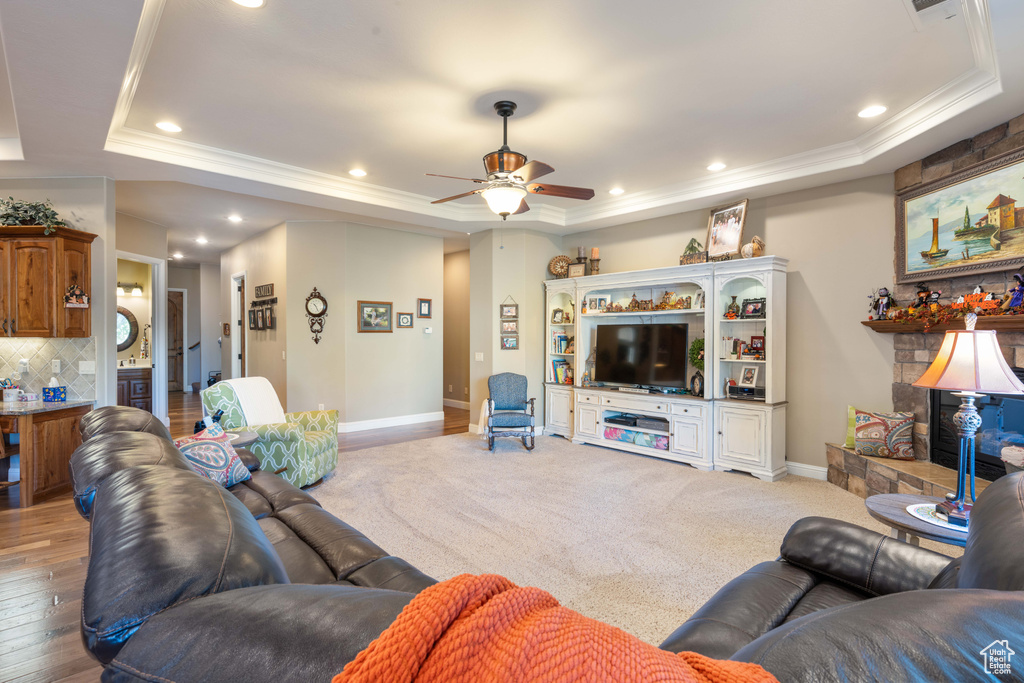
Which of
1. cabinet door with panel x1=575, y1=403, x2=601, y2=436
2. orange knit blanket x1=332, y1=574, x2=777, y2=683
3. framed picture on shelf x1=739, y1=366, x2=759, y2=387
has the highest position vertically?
orange knit blanket x1=332, y1=574, x2=777, y2=683

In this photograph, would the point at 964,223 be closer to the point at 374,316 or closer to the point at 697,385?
the point at 697,385

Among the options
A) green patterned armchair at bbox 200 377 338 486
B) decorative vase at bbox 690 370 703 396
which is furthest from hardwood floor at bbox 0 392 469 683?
decorative vase at bbox 690 370 703 396

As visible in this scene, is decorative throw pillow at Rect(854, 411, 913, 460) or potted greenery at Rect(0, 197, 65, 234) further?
potted greenery at Rect(0, 197, 65, 234)

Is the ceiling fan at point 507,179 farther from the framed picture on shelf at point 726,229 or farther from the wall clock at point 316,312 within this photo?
the wall clock at point 316,312

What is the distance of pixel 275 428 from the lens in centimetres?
380

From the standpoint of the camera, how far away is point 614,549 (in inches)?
118

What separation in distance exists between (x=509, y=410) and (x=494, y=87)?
3.83 meters

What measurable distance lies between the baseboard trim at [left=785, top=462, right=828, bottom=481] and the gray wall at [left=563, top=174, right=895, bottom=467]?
54 mm

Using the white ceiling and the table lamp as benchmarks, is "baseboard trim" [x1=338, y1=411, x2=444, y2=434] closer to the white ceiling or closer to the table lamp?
the white ceiling

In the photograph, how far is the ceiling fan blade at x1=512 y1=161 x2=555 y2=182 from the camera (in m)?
3.09

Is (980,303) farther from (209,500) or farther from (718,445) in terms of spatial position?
(209,500)

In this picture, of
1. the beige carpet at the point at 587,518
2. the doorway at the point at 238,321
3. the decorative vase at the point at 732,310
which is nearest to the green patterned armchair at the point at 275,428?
the beige carpet at the point at 587,518

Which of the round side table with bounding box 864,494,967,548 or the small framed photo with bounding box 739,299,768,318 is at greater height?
the small framed photo with bounding box 739,299,768,318

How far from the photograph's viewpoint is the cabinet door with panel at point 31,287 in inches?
157
